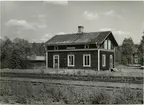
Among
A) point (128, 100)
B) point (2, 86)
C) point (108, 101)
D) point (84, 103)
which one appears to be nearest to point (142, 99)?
point (128, 100)

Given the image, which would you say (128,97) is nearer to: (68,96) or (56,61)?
(68,96)

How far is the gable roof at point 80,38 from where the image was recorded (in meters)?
26.6

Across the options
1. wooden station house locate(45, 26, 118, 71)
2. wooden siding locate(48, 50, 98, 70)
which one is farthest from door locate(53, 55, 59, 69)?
wooden siding locate(48, 50, 98, 70)

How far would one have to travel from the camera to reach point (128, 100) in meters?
7.12

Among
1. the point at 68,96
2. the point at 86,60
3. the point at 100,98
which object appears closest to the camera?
the point at 100,98

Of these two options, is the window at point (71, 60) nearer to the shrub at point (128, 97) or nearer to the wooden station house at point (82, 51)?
A: the wooden station house at point (82, 51)

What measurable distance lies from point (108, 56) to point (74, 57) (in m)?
5.08

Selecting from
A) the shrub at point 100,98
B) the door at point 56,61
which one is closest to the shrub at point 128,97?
the shrub at point 100,98

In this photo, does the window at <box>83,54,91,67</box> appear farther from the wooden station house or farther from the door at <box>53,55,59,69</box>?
the door at <box>53,55,59,69</box>

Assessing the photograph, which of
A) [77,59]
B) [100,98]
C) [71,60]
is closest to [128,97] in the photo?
[100,98]

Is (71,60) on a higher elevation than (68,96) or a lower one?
higher

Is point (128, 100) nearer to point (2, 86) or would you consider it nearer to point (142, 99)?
point (142, 99)

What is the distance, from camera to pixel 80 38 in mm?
28922

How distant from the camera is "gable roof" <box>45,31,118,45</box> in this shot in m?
26.6
